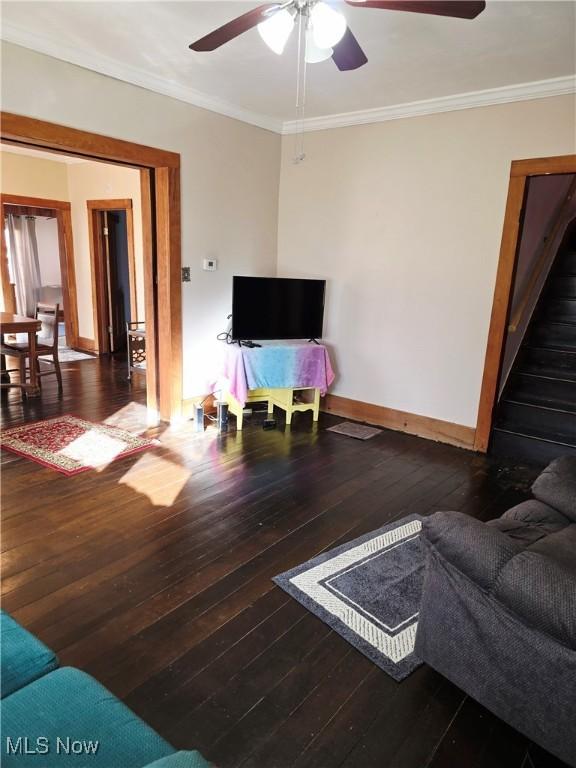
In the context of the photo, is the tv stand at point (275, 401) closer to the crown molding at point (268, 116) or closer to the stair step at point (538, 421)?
the stair step at point (538, 421)

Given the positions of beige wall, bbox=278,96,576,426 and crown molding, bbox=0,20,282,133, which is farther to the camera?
beige wall, bbox=278,96,576,426

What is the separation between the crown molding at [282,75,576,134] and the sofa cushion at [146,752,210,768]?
4139mm

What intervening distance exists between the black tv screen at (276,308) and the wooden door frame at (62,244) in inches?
157

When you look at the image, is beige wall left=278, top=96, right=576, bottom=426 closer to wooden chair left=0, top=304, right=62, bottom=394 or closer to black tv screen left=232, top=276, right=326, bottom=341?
black tv screen left=232, top=276, right=326, bottom=341

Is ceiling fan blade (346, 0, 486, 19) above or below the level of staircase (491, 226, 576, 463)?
above

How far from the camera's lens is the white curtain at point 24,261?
8219 millimetres

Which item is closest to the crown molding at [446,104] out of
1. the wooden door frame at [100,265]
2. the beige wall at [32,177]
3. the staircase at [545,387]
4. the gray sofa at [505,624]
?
the staircase at [545,387]

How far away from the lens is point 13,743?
0.97m

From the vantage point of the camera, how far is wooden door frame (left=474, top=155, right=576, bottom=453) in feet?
11.4

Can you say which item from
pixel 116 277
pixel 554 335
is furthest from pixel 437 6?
pixel 116 277

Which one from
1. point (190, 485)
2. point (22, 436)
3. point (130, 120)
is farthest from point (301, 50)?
point (22, 436)

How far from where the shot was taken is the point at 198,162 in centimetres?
420

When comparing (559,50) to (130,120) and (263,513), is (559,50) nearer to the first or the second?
(130,120)

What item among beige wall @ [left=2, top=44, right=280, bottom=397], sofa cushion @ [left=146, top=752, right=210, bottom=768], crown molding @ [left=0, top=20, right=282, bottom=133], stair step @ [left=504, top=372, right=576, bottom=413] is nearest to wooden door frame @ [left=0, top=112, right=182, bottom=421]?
beige wall @ [left=2, top=44, right=280, bottom=397]
